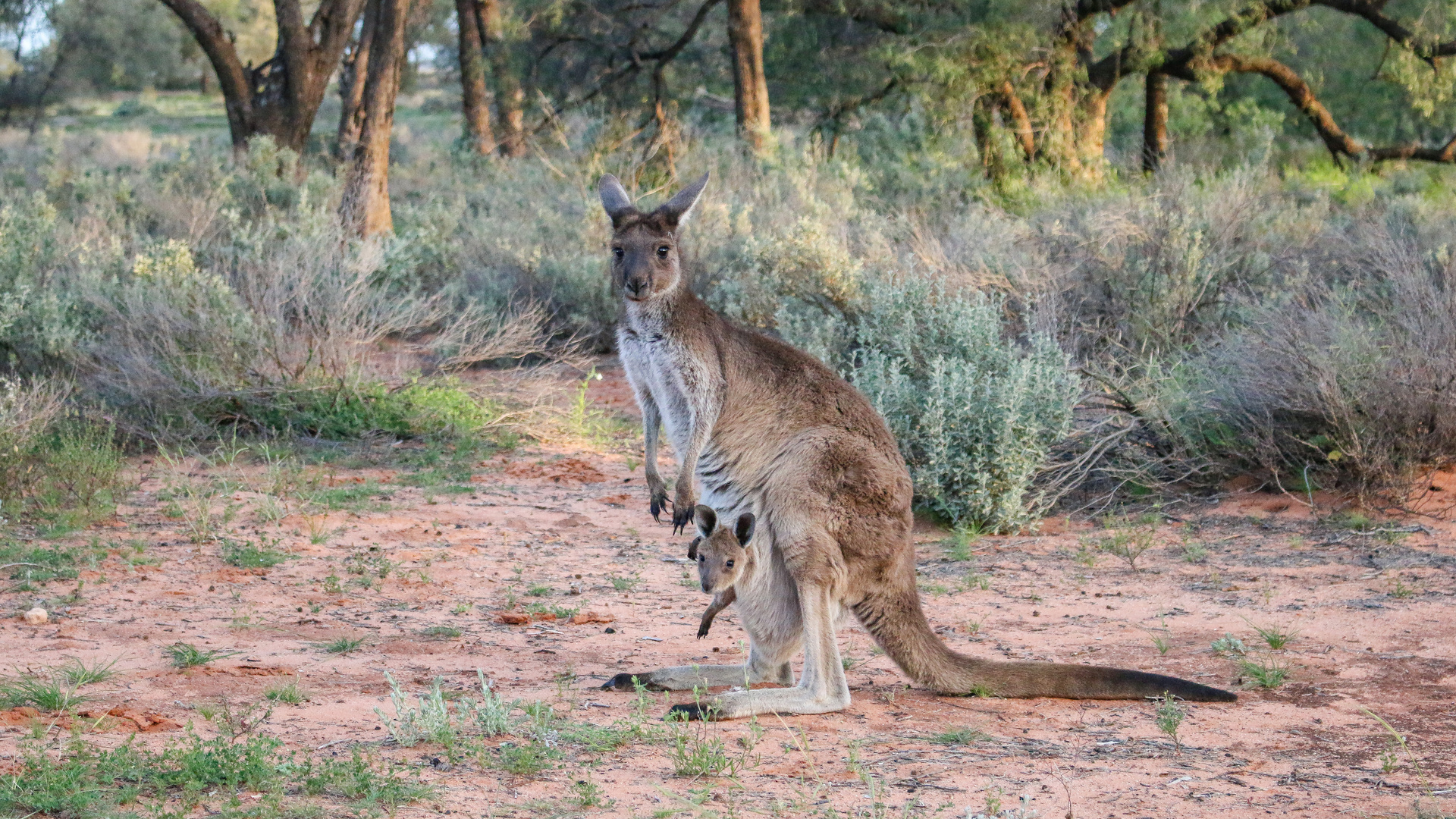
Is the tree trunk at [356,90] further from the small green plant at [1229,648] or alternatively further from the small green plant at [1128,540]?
the small green plant at [1229,648]

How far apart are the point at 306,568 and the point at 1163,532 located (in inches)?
176

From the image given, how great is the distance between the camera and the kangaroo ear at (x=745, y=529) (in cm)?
450

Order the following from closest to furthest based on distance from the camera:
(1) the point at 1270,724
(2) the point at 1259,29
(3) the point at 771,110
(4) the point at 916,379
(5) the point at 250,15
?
(1) the point at 1270,724, (4) the point at 916,379, (2) the point at 1259,29, (3) the point at 771,110, (5) the point at 250,15

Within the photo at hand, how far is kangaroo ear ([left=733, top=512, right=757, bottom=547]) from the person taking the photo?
4.50 metres

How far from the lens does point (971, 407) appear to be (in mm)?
7531

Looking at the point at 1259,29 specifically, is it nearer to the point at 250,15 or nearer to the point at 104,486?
the point at 104,486

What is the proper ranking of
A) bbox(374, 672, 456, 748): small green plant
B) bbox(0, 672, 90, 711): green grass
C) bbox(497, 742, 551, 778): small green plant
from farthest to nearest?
bbox(0, 672, 90, 711): green grass < bbox(374, 672, 456, 748): small green plant < bbox(497, 742, 551, 778): small green plant

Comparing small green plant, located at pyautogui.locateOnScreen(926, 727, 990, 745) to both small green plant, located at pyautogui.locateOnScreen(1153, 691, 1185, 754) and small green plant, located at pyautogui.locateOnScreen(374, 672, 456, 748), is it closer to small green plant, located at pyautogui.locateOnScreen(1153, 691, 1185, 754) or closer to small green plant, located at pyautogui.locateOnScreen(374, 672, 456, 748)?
small green plant, located at pyautogui.locateOnScreen(1153, 691, 1185, 754)

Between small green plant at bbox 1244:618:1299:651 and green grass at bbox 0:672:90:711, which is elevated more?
green grass at bbox 0:672:90:711

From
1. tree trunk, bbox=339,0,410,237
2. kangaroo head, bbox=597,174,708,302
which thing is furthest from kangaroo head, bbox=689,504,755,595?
tree trunk, bbox=339,0,410,237

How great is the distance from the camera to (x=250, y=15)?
46906 millimetres

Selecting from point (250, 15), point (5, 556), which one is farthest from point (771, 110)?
point (250, 15)

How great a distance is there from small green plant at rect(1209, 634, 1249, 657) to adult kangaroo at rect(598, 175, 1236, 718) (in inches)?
33.7

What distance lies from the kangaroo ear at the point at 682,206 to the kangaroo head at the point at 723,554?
4.55 ft
